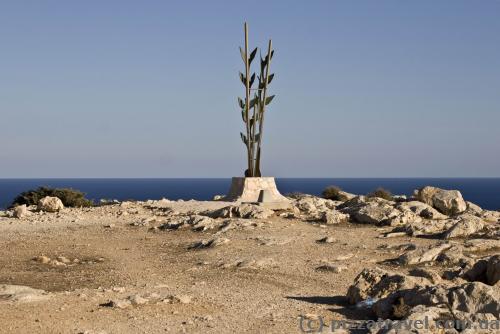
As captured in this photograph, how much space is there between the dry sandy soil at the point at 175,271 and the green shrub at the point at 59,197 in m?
4.87

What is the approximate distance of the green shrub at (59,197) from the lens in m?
26.1

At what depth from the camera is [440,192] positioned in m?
22.6

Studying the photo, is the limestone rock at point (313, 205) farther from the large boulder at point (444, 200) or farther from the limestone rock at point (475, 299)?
the limestone rock at point (475, 299)

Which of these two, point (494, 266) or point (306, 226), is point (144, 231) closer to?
point (306, 226)

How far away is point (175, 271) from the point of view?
1248 centimetres

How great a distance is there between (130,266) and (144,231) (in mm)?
4788

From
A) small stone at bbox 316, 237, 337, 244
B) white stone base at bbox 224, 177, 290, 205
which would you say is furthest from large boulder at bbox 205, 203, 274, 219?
white stone base at bbox 224, 177, 290, 205

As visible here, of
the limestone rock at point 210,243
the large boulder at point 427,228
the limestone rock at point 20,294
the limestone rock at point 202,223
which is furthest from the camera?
the limestone rock at point 202,223

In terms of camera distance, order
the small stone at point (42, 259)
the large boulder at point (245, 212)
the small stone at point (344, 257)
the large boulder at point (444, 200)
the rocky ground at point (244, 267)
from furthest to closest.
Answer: the large boulder at point (444, 200) → the large boulder at point (245, 212) → the small stone at point (42, 259) → the small stone at point (344, 257) → the rocky ground at point (244, 267)

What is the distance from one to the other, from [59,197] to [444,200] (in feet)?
48.7

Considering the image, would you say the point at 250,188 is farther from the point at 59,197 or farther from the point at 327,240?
the point at 327,240

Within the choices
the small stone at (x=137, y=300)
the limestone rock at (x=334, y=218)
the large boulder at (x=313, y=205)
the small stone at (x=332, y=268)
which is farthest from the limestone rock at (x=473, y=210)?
the small stone at (x=137, y=300)

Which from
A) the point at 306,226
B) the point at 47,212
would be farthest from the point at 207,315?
the point at 47,212

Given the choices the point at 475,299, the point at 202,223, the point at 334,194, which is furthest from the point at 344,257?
the point at 334,194
